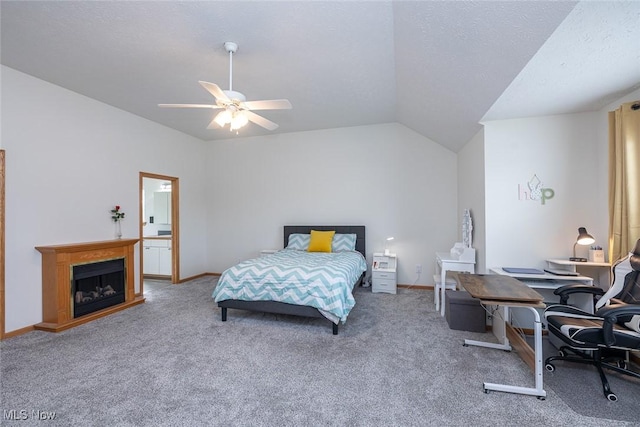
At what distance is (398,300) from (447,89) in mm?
2847

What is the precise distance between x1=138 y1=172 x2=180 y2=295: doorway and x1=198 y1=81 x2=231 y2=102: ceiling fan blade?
2.94 m

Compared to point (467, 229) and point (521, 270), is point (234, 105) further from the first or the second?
point (521, 270)

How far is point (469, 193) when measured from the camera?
371 centimetres

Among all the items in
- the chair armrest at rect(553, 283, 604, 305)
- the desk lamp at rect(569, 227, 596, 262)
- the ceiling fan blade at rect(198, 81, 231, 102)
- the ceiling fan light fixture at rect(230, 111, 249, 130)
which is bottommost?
Result: the chair armrest at rect(553, 283, 604, 305)

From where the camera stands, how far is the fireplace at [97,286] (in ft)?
10.7

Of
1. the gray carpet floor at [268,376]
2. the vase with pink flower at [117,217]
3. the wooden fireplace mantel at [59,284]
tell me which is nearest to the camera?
the gray carpet floor at [268,376]

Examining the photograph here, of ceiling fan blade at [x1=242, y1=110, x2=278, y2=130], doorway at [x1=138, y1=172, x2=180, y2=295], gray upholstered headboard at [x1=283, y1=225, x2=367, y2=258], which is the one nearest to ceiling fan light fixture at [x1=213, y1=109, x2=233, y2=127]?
ceiling fan blade at [x1=242, y1=110, x2=278, y2=130]

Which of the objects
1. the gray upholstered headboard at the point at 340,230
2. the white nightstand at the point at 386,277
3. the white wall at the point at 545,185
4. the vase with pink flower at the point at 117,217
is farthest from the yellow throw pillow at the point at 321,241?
the vase with pink flower at the point at 117,217

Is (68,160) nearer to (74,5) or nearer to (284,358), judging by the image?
(74,5)

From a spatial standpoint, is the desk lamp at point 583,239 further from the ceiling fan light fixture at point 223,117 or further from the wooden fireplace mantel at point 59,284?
the wooden fireplace mantel at point 59,284

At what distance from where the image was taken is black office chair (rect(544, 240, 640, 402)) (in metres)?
1.78

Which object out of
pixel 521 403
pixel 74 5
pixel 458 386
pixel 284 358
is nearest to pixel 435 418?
pixel 458 386

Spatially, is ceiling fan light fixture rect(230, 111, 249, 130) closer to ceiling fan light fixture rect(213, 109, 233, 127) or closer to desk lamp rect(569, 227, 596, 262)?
ceiling fan light fixture rect(213, 109, 233, 127)

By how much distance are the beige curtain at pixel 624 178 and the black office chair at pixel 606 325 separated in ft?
1.01
